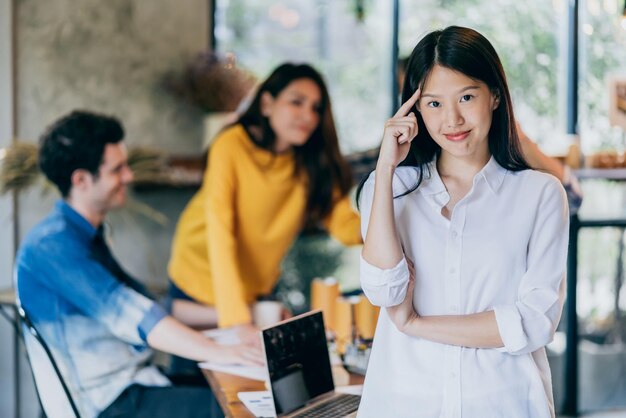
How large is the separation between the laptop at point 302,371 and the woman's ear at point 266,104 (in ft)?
3.43

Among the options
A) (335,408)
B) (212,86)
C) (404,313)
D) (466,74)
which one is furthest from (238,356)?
(212,86)

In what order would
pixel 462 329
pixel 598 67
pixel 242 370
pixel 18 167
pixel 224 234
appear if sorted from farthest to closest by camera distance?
pixel 598 67 → pixel 18 167 → pixel 224 234 → pixel 242 370 → pixel 462 329

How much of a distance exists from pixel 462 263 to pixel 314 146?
5.11 feet

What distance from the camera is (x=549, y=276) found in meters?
1.58

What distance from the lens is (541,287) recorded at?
61.9 inches

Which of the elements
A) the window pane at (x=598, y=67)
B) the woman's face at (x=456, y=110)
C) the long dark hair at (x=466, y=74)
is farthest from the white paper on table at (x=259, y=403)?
the window pane at (x=598, y=67)

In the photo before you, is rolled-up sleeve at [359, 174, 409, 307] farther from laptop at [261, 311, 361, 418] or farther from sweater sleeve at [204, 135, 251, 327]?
sweater sleeve at [204, 135, 251, 327]

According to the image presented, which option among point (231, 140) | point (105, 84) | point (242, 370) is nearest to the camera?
point (242, 370)

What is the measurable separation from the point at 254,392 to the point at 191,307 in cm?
92

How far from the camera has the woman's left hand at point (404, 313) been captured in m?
1.60

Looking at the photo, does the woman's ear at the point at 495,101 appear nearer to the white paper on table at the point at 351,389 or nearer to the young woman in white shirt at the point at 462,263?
the young woman in white shirt at the point at 462,263

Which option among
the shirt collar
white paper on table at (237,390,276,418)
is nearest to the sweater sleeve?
the shirt collar

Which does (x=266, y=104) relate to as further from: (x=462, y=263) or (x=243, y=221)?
(x=462, y=263)

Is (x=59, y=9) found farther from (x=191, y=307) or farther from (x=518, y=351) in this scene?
(x=518, y=351)
